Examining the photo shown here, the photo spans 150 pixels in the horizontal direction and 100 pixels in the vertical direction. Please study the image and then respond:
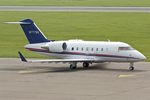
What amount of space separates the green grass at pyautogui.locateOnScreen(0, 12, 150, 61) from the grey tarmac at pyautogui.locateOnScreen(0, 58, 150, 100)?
7.86 m

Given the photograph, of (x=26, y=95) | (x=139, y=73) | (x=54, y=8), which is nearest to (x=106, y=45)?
(x=139, y=73)

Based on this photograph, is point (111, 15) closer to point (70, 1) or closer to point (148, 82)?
point (70, 1)

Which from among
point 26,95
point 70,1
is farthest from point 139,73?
point 70,1

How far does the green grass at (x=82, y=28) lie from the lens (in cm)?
6480

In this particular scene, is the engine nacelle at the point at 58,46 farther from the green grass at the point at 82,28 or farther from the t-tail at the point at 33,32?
the green grass at the point at 82,28

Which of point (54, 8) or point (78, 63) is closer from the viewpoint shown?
point (78, 63)

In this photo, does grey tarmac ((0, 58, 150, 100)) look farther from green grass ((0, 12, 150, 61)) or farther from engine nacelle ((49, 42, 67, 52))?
green grass ((0, 12, 150, 61))

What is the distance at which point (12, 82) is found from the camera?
3853 centimetres

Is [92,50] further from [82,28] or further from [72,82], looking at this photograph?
[82,28]

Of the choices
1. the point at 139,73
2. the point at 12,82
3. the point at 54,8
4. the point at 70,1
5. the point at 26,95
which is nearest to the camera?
the point at 26,95

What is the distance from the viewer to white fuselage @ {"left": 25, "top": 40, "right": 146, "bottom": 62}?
4528cm

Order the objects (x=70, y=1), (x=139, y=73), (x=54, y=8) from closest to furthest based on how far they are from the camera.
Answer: (x=139, y=73)
(x=54, y=8)
(x=70, y=1)

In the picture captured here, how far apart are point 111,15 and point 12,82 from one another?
2171 inches

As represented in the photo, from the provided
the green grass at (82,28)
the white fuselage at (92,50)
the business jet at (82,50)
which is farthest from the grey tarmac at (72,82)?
the green grass at (82,28)
